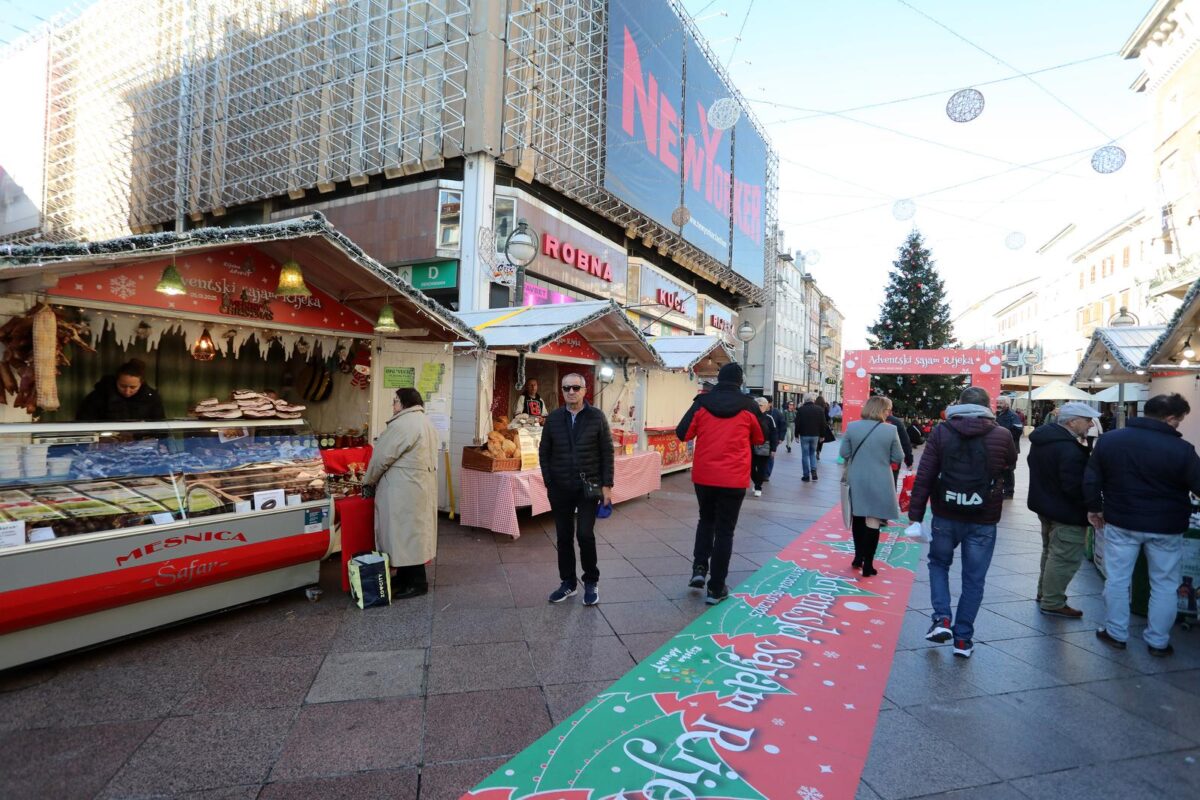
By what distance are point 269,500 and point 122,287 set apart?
78.0 inches

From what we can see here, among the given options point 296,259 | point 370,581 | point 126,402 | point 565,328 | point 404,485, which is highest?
point 296,259

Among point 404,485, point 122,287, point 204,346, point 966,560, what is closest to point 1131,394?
point 966,560

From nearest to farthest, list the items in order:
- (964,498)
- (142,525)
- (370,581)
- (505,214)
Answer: (142,525) < (964,498) < (370,581) < (505,214)

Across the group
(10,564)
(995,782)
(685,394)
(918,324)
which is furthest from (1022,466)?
(10,564)

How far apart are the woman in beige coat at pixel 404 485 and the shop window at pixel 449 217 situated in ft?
25.4

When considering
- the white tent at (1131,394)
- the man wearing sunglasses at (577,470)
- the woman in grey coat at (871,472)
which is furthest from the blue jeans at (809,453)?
the man wearing sunglasses at (577,470)

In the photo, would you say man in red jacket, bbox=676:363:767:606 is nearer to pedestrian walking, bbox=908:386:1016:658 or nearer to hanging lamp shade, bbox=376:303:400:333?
pedestrian walking, bbox=908:386:1016:658

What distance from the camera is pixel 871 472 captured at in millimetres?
5207

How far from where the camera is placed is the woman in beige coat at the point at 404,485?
458cm

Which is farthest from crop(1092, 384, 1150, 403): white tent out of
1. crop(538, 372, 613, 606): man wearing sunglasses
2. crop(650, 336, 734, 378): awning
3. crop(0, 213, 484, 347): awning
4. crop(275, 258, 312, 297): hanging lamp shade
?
crop(275, 258, 312, 297): hanging lamp shade

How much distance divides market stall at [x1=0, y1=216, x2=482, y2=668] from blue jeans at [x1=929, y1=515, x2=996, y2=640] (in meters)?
4.34

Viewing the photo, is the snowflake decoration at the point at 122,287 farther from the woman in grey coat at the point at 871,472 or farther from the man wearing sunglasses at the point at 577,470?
the woman in grey coat at the point at 871,472

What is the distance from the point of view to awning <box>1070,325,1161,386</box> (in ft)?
20.1

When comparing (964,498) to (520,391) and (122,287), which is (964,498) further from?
(122,287)
